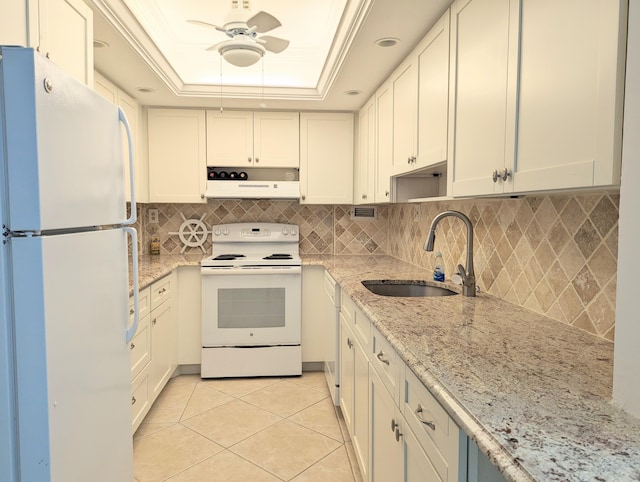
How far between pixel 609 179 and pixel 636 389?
0.43m

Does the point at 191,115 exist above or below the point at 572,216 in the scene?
above

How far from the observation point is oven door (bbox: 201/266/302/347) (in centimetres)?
341

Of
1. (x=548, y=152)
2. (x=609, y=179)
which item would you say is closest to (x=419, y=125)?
(x=548, y=152)

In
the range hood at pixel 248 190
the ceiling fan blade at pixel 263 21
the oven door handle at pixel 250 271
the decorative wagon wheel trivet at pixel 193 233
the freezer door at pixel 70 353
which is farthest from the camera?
the decorative wagon wheel trivet at pixel 193 233

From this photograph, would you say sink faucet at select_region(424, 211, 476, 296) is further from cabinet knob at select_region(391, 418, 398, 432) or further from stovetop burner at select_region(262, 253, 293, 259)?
stovetop burner at select_region(262, 253, 293, 259)

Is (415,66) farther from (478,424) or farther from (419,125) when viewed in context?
(478,424)

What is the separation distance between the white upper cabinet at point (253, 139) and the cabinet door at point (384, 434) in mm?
2399

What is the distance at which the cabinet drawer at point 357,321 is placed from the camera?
1.91 m

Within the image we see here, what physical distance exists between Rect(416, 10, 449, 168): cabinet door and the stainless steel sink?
68 cm

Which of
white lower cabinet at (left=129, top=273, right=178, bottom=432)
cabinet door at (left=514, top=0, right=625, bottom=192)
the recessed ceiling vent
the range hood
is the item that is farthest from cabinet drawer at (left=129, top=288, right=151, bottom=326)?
cabinet door at (left=514, top=0, right=625, bottom=192)

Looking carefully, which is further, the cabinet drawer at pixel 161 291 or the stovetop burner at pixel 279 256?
the stovetop burner at pixel 279 256

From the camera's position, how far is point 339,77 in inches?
112

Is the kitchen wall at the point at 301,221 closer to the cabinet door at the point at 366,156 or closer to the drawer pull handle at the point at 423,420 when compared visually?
the cabinet door at the point at 366,156

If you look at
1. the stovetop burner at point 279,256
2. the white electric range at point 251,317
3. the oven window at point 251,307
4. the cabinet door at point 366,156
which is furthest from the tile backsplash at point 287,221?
the oven window at point 251,307
